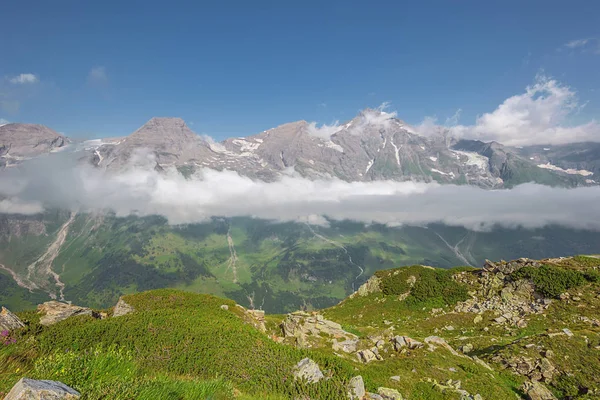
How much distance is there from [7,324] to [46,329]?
295cm

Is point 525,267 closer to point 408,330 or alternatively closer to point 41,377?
point 408,330

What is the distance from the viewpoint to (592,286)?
39469 millimetres

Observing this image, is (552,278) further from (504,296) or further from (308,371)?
(308,371)

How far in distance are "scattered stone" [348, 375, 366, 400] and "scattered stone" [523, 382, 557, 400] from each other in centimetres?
1324

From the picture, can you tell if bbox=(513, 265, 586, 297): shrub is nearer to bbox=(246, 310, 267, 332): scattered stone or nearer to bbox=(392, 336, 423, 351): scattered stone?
bbox=(392, 336, 423, 351): scattered stone

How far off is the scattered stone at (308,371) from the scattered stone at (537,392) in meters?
15.2

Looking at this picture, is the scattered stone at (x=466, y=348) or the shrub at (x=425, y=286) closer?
the scattered stone at (x=466, y=348)

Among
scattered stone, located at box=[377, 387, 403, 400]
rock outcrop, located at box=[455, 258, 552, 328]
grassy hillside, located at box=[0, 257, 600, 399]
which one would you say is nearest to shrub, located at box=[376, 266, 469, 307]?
rock outcrop, located at box=[455, 258, 552, 328]

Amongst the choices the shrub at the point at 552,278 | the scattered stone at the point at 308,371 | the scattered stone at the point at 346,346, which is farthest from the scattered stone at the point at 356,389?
the shrub at the point at 552,278

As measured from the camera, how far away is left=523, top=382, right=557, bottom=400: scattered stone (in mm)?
18609

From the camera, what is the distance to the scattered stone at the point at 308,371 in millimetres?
13656

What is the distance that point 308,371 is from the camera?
46.0 ft

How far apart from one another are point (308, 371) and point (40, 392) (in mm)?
11313

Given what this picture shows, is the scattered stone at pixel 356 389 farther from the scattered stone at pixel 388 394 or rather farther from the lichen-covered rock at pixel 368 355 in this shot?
the lichen-covered rock at pixel 368 355
